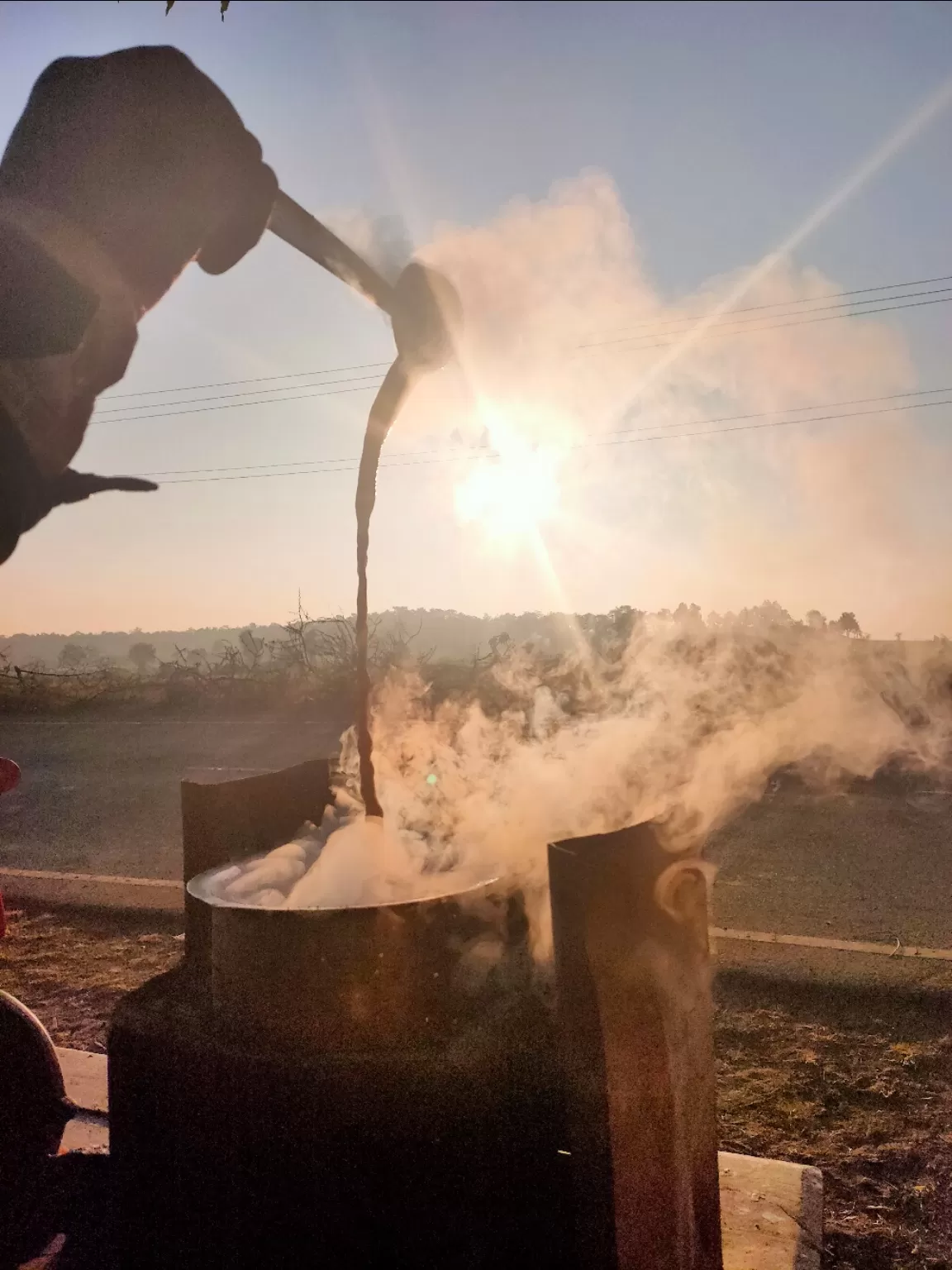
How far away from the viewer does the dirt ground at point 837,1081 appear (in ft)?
8.11

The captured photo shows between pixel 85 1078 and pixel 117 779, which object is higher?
pixel 117 779

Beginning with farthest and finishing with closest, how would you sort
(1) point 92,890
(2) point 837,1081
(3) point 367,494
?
(1) point 92,890
(2) point 837,1081
(3) point 367,494

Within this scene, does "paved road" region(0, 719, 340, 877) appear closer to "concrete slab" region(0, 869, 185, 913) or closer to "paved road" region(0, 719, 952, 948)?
"paved road" region(0, 719, 952, 948)

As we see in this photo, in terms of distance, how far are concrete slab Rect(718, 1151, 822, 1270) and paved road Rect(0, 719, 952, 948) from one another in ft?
7.32

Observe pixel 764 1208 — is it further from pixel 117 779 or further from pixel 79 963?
pixel 117 779

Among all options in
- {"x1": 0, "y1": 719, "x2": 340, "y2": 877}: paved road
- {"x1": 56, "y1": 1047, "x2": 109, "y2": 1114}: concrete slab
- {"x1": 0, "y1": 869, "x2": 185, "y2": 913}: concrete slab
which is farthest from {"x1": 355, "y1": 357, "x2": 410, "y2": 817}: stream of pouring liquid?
{"x1": 0, "y1": 719, "x2": 340, "y2": 877}: paved road

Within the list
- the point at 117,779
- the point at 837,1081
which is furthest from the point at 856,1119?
the point at 117,779

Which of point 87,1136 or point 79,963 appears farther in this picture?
point 79,963

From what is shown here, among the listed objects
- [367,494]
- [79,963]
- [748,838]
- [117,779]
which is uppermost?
[367,494]

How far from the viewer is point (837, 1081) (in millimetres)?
3191

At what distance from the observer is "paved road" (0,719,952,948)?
502 centimetres

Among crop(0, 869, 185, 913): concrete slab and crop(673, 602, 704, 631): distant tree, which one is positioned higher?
crop(673, 602, 704, 631): distant tree

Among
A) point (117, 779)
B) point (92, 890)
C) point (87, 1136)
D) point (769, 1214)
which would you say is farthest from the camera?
point (117, 779)

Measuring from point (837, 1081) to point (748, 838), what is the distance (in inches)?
147
